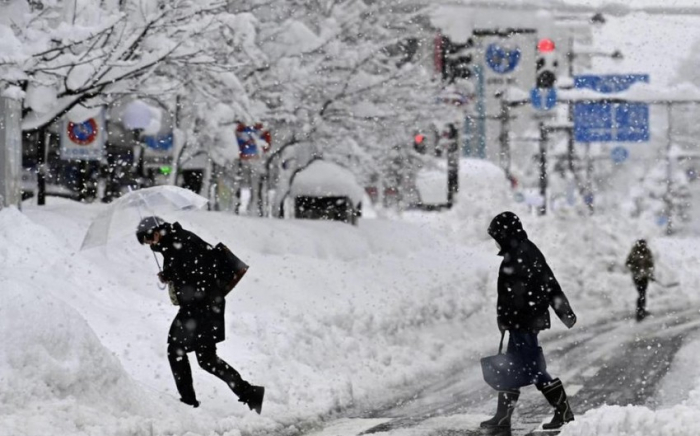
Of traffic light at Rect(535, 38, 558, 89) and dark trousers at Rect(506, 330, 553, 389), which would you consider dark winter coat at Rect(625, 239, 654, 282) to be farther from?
dark trousers at Rect(506, 330, 553, 389)

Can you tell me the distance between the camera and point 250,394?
9102 mm

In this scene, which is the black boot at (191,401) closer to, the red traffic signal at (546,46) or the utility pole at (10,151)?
the utility pole at (10,151)

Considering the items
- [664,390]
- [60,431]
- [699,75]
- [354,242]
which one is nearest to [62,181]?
[354,242]

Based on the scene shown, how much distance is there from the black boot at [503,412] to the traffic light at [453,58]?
20.8 metres

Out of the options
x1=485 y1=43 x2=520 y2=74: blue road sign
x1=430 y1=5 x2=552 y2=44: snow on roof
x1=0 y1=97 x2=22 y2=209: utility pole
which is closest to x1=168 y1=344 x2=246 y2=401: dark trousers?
x1=0 y1=97 x2=22 y2=209: utility pole

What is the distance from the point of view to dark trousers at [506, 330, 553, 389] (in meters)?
8.91

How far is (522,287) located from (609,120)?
27.3 metres

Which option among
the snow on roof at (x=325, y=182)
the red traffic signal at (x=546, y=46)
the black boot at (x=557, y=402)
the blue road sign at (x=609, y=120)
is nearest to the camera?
the black boot at (x=557, y=402)

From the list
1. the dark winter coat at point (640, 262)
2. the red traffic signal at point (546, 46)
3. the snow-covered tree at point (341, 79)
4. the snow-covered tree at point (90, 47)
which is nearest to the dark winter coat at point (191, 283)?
the snow-covered tree at point (90, 47)

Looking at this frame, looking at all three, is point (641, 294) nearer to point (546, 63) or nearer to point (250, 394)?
point (546, 63)

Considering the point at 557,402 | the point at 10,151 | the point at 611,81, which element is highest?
the point at 611,81

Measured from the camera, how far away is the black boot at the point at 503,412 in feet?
29.4

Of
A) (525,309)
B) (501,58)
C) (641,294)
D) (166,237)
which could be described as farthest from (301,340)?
(501,58)

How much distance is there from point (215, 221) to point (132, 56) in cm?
506
